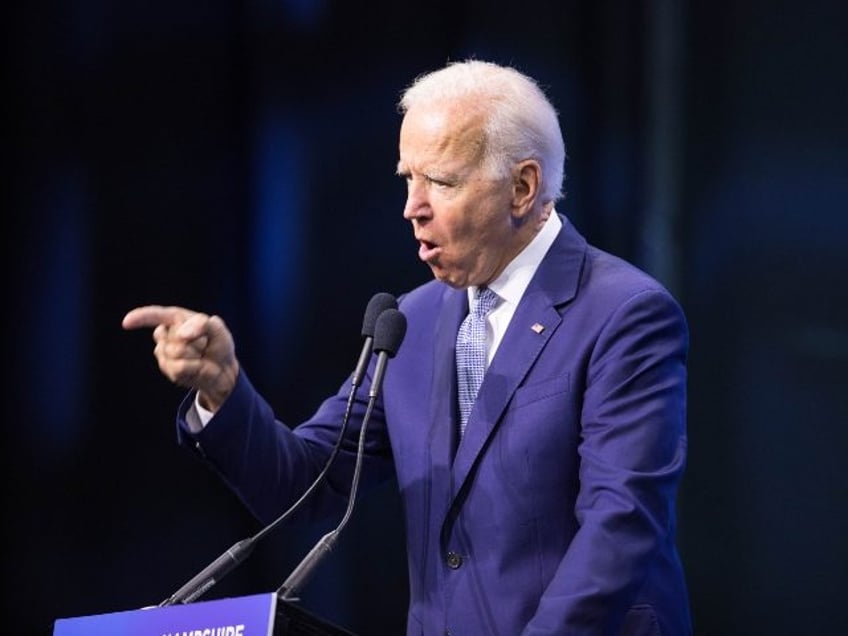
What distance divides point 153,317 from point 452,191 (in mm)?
582

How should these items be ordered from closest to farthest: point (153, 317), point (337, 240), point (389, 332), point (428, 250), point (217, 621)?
1. point (217, 621)
2. point (153, 317)
3. point (389, 332)
4. point (428, 250)
5. point (337, 240)

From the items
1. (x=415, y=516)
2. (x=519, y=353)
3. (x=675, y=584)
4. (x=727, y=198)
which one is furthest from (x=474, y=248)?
(x=727, y=198)

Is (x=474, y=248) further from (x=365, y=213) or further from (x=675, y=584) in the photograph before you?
(x=365, y=213)

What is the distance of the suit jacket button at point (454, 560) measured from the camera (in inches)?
88.6

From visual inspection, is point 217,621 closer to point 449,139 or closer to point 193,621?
point 193,621

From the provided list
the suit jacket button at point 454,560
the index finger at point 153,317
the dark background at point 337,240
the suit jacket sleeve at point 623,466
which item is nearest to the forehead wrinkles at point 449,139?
the suit jacket sleeve at point 623,466

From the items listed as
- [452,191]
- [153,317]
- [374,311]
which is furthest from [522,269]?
[153,317]

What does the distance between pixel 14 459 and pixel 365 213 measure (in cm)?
114

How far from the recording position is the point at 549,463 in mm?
2188

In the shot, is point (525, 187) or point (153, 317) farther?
point (525, 187)

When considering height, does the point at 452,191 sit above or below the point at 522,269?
above

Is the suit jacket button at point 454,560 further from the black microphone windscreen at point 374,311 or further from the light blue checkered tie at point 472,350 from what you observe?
the black microphone windscreen at point 374,311

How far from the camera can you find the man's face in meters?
2.31

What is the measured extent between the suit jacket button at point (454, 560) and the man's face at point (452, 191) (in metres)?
0.49
